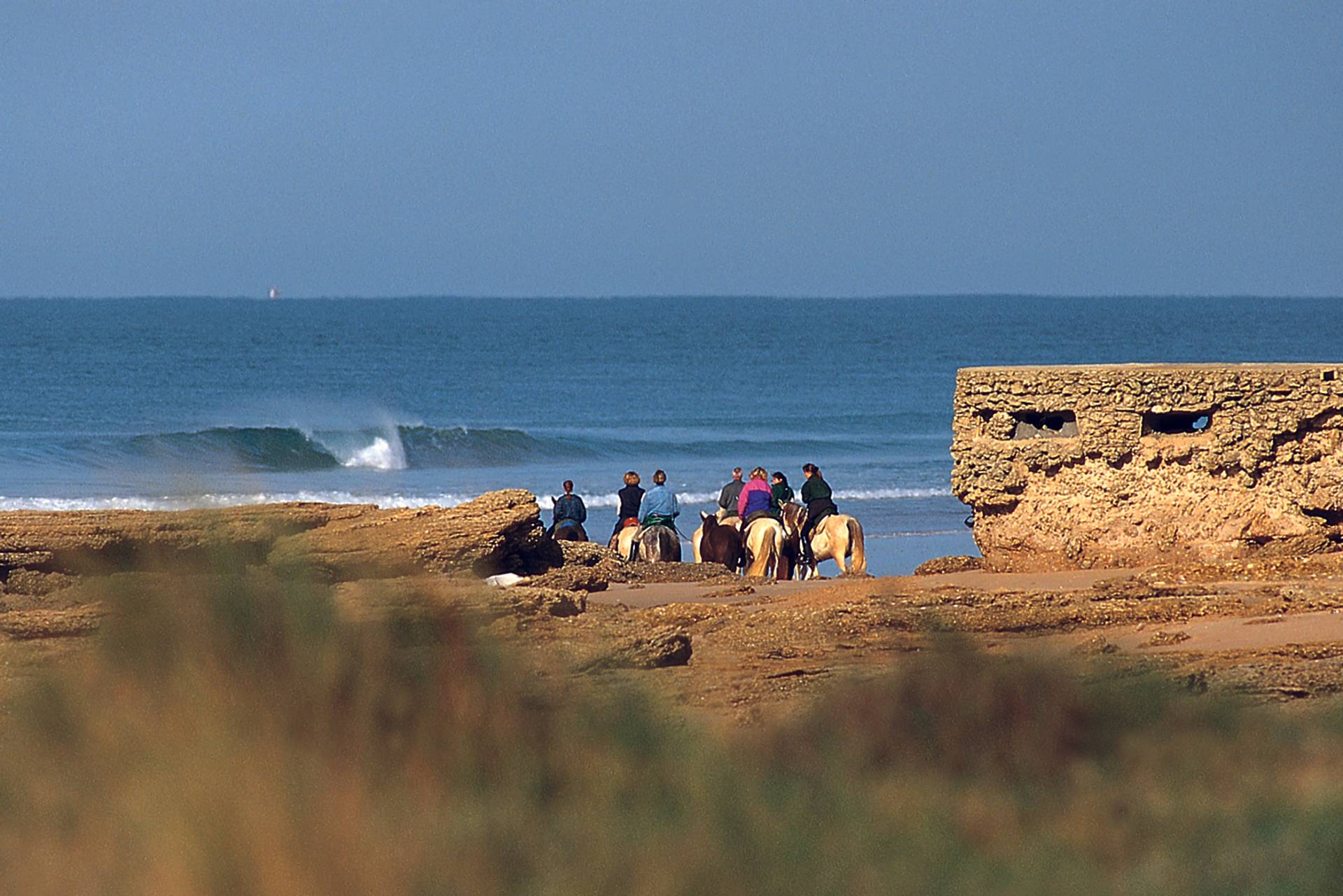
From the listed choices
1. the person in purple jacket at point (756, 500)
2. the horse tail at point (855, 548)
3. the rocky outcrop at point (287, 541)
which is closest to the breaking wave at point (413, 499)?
the person in purple jacket at point (756, 500)

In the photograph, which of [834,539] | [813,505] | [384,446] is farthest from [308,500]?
[384,446]

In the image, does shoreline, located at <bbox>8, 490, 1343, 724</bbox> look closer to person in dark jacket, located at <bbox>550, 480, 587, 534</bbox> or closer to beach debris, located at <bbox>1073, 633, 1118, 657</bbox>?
beach debris, located at <bbox>1073, 633, 1118, 657</bbox>

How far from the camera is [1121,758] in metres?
4.38

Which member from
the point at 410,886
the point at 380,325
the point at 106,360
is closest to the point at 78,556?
the point at 410,886

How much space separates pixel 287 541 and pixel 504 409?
157 ft

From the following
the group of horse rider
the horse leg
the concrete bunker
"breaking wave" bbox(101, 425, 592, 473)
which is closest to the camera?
the concrete bunker

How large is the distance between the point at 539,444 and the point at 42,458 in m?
12.5

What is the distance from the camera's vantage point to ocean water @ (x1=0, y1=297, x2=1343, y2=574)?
29.2 metres

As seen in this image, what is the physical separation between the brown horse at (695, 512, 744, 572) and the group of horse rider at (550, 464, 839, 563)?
33 cm

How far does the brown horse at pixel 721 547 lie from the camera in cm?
1479

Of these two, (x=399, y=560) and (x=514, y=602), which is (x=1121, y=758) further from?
(x=399, y=560)

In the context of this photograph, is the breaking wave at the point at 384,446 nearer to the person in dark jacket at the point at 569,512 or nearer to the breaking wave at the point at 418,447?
the breaking wave at the point at 418,447

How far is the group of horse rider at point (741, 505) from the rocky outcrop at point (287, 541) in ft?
20.7

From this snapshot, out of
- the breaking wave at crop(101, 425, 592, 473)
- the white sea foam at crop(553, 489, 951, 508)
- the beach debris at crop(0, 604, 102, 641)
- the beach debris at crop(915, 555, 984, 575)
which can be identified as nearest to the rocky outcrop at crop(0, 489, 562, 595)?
the beach debris at crop(0, 604, 102, 641)
